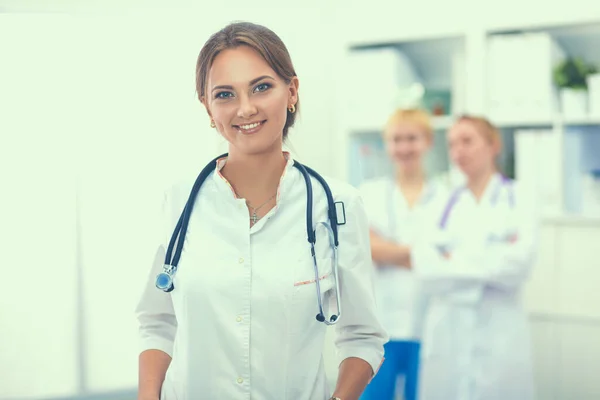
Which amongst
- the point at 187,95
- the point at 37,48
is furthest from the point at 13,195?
the point at 187,95

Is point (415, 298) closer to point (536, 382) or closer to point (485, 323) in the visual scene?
point (485, 323)

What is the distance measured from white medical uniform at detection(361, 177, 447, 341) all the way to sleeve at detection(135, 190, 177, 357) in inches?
46.4

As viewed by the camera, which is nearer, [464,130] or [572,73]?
[464,130]

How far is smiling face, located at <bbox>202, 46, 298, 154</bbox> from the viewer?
0.85m

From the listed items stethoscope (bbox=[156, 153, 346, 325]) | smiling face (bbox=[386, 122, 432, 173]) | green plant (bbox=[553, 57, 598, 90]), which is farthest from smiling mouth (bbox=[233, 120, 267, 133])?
green plant (bbox=[553, 57, 598, 90])

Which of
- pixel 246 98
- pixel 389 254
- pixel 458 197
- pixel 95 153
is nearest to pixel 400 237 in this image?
pixel 389 254

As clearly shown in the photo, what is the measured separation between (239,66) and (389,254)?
128 centimetres

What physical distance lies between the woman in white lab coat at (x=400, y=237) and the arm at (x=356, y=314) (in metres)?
1.09

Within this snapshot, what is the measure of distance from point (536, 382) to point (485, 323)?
524mm

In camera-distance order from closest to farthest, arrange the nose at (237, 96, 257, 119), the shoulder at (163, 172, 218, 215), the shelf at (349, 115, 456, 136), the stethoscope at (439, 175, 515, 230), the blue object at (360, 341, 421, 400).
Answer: the nose at (237, 96, 257, 119), the shoulder at (163, 172, 218, 215), the blue object at (360, 341, 421, 400), the stethoscope at (439, 175, 515, 230), the shelf at (349, 115, 456, 136)

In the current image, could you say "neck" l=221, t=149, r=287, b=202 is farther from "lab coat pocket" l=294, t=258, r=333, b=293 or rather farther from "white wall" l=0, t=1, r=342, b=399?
"white wall" l=0, t=1, r=342, b=399

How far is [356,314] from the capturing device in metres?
0.95

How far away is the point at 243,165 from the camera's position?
3.05 feet

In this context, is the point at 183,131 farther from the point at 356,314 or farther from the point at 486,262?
the point at 356,314
